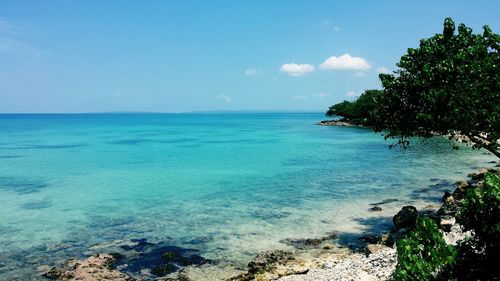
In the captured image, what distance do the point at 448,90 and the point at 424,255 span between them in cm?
1007

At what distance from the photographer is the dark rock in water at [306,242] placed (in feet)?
59.6

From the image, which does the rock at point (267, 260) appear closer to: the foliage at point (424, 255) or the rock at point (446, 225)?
the rock at point (446, 225)

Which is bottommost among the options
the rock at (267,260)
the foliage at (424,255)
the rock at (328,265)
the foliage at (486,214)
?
the rock at (267,260)

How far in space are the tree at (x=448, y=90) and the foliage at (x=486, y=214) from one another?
329 inches

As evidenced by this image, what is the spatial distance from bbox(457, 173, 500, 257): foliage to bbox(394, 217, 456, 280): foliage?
2.32 ft

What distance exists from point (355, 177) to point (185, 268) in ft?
73.4

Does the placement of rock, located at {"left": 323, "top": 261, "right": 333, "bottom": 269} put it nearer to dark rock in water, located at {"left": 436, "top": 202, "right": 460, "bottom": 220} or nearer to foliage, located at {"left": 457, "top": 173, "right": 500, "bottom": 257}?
foliage, located at {"left": 457, "top": 173, "right": 500, "bottom": 257}

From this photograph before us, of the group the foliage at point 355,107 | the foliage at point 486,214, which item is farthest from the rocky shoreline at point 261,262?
the foliage at point 355,107

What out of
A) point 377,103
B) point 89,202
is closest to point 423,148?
point 377,103

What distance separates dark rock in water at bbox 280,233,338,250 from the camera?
18.2 m

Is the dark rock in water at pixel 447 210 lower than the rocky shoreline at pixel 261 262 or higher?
higher

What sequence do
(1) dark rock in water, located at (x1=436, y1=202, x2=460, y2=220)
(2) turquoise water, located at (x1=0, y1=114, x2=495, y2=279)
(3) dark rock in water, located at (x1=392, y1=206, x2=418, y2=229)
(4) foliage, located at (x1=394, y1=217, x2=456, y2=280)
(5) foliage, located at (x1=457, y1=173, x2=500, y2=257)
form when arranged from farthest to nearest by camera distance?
1. (1) dark rock in water, located at (x1=436, y1=202, x2=460, y2=220)
2. (2) turquoise water, located at (x1=0, y1=114, x2=495, y2=279)
3. (3) dark rock in water, located at (x1=392, y1=206, x2=418, y2=229)
4. (4) foliage, located at (x1=394, y1=217, x2=456, y2=280)
5. (5) foliage, located at (x1=457, y1=173, x2=500, y2=257)

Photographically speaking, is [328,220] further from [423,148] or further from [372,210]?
[423,148]

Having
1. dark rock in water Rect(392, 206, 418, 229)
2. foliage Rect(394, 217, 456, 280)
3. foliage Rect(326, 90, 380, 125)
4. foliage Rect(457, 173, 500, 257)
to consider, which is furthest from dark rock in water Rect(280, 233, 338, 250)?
foliage Rect(326, 90, 380, 125)
